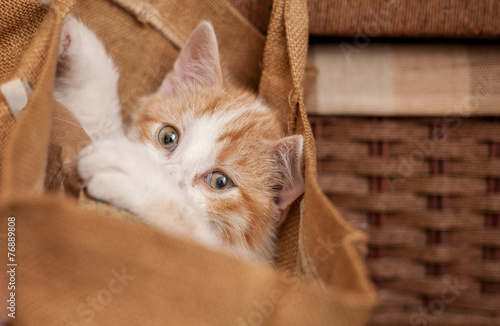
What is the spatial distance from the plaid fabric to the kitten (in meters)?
0.25

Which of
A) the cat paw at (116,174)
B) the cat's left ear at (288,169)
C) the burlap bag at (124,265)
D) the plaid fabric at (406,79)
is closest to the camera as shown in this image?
the burlap bag at (124,265)

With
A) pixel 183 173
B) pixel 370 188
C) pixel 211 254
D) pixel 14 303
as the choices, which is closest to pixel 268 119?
pixel 183 173

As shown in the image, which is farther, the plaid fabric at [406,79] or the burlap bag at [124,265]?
the plaid fabric at [406,79]

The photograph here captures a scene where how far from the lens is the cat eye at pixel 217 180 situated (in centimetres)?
86

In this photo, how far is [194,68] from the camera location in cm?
104

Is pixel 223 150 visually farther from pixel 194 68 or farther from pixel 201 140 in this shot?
pixel 194 68

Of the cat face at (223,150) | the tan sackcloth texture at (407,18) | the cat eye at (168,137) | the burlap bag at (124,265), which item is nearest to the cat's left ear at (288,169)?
the cat face at (223,150)

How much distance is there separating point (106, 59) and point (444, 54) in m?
0.91

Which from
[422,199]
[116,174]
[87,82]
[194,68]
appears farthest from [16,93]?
[422,199]

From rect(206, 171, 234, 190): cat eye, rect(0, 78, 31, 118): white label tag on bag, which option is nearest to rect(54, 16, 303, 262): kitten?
rect(206, 171, 234, 190): cat eye

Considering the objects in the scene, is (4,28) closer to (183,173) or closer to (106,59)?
(106,59)

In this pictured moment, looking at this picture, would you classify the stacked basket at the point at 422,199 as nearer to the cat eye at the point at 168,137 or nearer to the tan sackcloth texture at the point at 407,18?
the tan sackcloth texture at the point at 407,18

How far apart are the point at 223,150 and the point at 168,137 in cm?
15

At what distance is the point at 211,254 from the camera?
51 centimetres
